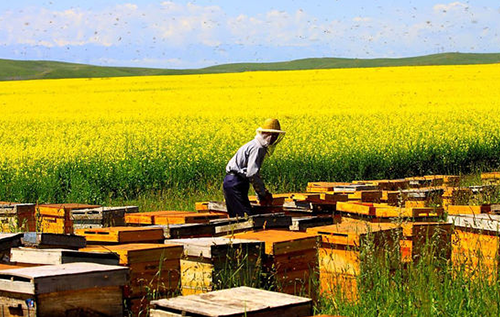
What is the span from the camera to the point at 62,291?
5.00 meters

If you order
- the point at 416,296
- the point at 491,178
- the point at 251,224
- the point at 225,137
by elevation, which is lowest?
the point at 416,296

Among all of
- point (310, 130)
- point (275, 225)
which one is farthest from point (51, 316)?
point (310, 130)

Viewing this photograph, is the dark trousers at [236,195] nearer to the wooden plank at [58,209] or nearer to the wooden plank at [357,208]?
the wooden plank at [357,208]

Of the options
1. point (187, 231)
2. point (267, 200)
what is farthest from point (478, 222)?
point (267, 200)

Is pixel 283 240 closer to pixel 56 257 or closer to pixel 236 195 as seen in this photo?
pixel 56 257

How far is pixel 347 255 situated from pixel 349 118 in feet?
63.5

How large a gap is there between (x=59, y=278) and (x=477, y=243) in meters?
3.81

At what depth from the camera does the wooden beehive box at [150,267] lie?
6.34m

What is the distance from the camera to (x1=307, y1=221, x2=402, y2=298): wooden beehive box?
683cm

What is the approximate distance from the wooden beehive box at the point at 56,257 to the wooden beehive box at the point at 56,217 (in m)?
3.84

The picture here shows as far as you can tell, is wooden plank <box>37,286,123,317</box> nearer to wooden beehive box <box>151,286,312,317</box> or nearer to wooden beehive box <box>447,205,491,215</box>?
wooden beehive box <box>151,286,312,317</box>

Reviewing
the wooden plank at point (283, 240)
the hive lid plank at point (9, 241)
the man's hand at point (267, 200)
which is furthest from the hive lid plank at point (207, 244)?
the man's hand at point (267, 200)

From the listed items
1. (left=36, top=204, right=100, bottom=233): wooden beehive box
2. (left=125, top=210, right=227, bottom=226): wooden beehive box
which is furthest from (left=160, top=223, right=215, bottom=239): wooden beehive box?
(left=36, top=204, right=100, bottom=233): wooden beehive box

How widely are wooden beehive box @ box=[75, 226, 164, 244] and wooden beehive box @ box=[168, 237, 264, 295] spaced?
95 centimetres
